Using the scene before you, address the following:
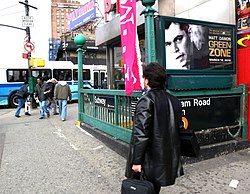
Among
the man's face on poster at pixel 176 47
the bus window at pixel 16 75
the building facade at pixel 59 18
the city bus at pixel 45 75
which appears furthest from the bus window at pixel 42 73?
the building facade at pixel 59 18

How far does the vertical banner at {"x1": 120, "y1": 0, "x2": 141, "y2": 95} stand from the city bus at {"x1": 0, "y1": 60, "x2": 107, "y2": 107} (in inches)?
520

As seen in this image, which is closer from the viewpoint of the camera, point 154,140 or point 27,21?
point 154,140

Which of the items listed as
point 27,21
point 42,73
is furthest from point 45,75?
point 27,21

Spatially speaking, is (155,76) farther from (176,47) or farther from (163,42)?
(176,47)

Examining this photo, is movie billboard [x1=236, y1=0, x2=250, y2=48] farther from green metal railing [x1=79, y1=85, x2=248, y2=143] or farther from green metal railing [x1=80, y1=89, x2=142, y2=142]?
green metal railing [x1=80, y1=89, x2=142, y2=142]

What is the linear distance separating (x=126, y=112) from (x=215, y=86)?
179 centimetres

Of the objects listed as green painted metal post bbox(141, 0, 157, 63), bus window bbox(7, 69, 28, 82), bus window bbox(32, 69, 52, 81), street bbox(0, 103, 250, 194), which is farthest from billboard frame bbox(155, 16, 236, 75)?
bus window bbox(32, 69, 52, 81)

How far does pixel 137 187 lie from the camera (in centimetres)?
232

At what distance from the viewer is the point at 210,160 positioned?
4723 mm

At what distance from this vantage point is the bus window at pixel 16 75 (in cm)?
1584

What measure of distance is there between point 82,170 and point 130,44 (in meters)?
2.34

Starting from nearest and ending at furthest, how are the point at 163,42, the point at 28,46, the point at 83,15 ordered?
the point at 163,42 < the point at 28,46 < the point at 83,15

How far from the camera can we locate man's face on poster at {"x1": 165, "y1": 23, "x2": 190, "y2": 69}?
4.47m

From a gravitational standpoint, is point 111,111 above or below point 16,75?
below
